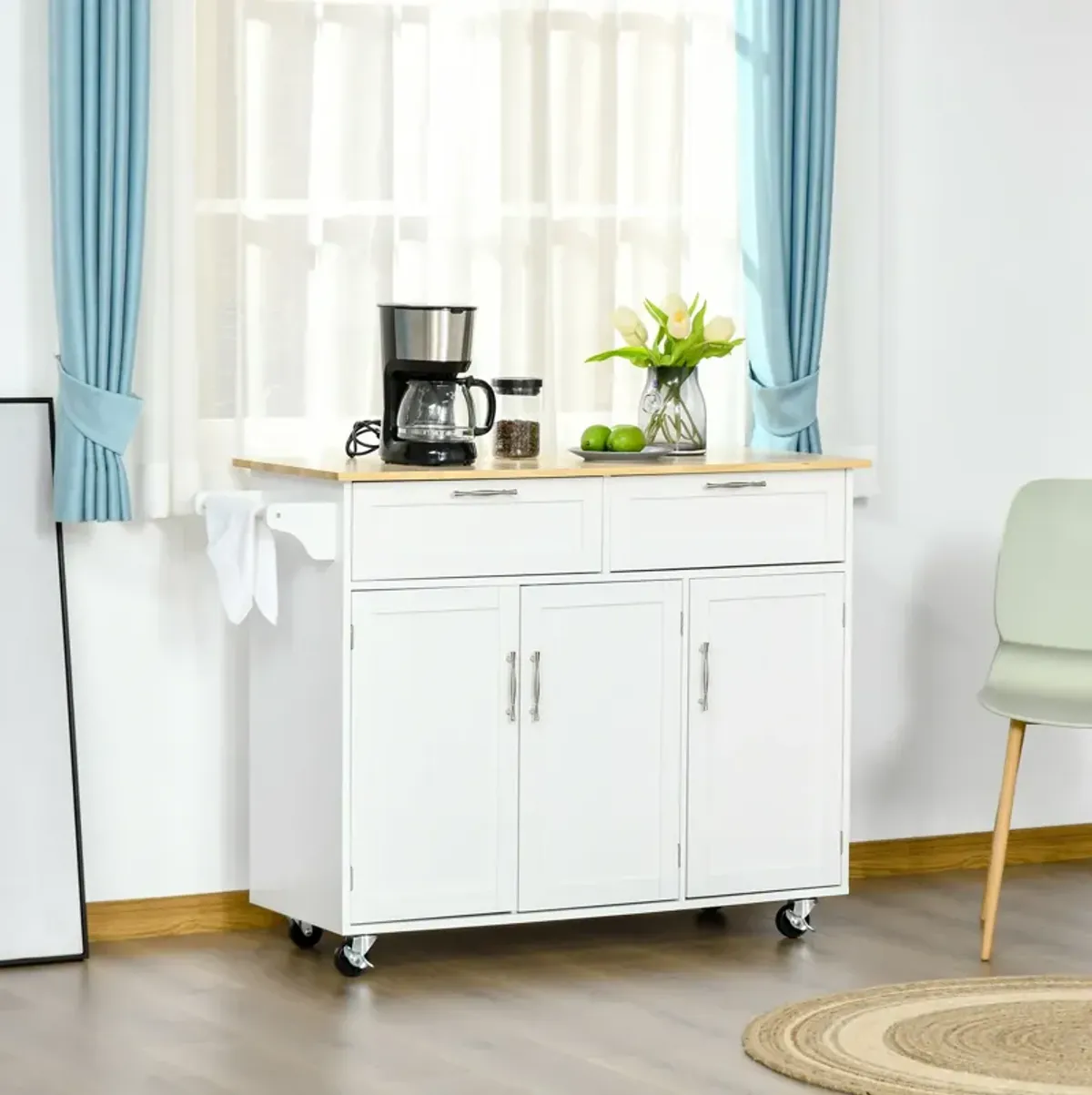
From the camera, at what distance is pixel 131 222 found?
3744 mm

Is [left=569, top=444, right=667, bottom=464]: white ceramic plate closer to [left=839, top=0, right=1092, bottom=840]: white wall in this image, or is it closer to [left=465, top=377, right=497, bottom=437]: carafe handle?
[left=465, top=377, right=497, bottom=437]: carafe handle

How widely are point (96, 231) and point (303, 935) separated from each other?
1.39 meters

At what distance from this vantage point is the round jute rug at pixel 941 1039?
3.11 m

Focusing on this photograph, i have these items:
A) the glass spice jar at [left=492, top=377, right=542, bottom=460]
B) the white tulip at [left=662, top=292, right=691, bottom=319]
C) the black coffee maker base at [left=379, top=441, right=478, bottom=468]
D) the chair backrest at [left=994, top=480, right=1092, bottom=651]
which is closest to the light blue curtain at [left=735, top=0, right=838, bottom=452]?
the white tulip at [left=662, top=292, right=691, bottom=319]

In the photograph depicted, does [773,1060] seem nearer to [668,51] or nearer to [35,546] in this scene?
[35,546]

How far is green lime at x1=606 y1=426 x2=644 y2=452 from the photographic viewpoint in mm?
3857

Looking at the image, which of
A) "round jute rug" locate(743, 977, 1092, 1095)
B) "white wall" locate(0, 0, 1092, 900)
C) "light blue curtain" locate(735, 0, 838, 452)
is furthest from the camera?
"white wall" locate(0, 0, 1092, 900)

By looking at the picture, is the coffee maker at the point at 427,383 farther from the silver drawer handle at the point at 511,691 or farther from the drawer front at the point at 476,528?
the silver drawer handle at the point at 511,691

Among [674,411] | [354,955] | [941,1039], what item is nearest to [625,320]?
[674,411]

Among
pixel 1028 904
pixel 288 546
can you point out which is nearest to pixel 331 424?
pixel 288 546

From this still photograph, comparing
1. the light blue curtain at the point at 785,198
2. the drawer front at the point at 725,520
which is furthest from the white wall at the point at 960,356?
the drawer front at the point at 725,520

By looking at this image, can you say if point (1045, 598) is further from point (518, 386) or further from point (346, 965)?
point (346, 965)

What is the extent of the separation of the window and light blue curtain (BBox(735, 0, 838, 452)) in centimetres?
6

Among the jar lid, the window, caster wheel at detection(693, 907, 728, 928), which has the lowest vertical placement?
caster wheel at detection(693, 907, 728, 928)
